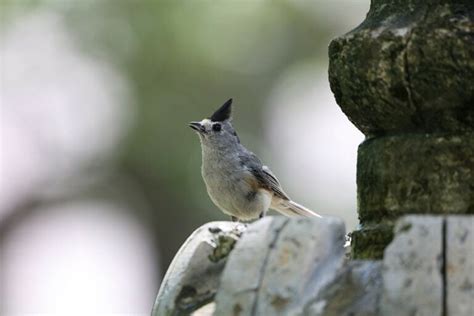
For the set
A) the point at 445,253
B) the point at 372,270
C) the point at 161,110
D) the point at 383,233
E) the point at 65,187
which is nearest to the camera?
the point at 445,253

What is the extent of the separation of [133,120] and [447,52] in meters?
16.2

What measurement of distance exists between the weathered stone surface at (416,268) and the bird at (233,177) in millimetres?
6132

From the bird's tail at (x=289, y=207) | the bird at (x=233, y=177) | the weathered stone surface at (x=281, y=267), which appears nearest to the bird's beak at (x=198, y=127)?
the bird at (x=233, y=177)

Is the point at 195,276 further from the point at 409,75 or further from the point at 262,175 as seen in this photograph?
the point at 262,175

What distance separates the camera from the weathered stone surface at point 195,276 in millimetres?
3537

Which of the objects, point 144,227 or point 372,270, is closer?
point 372,270

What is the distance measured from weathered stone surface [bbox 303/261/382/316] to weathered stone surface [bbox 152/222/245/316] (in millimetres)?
377

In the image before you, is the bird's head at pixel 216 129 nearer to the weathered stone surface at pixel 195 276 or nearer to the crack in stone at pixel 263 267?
the weathered stone surface at pixel 195 276

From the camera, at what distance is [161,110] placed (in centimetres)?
1969

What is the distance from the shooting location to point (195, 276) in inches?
139

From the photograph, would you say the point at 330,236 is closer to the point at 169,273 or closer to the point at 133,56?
the point at 169,273

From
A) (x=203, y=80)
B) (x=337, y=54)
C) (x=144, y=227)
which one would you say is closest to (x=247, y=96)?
(x=203, y=80)

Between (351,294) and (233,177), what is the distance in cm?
631

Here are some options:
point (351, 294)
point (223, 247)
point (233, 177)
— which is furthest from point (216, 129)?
point (351, 294)
